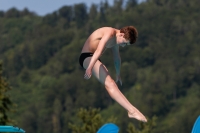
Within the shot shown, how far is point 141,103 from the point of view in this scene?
16988 cm

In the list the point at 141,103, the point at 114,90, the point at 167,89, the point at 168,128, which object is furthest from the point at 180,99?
the point at 114,90

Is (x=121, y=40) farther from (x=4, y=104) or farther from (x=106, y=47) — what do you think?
(x=4, y=104)

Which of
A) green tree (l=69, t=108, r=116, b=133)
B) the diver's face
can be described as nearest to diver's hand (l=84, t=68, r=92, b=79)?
the diver's face

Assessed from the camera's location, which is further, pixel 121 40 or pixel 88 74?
pixel 121 40

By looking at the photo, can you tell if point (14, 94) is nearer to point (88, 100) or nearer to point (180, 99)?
point (88, 100)

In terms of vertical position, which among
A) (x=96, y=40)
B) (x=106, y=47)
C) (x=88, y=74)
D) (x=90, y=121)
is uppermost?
(x=96, y=40)

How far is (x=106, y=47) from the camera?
1324 centimetres

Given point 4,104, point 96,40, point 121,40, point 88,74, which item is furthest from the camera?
point 4,104

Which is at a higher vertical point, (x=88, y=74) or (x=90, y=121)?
(x=88, y=74)

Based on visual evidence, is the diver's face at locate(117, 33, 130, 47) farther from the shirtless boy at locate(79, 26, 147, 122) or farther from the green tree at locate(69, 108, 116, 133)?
the green tree at locate(69, 108, 116, 133)

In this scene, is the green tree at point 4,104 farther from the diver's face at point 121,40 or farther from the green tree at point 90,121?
the diver's face at point 121,40

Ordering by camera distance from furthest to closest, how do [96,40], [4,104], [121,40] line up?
1. [4,104]
2. [96,40]
3. [121,40]

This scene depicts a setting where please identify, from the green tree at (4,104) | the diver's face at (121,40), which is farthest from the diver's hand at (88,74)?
the green tree at (4,104)

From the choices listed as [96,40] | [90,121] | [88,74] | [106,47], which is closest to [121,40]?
[106,47]
